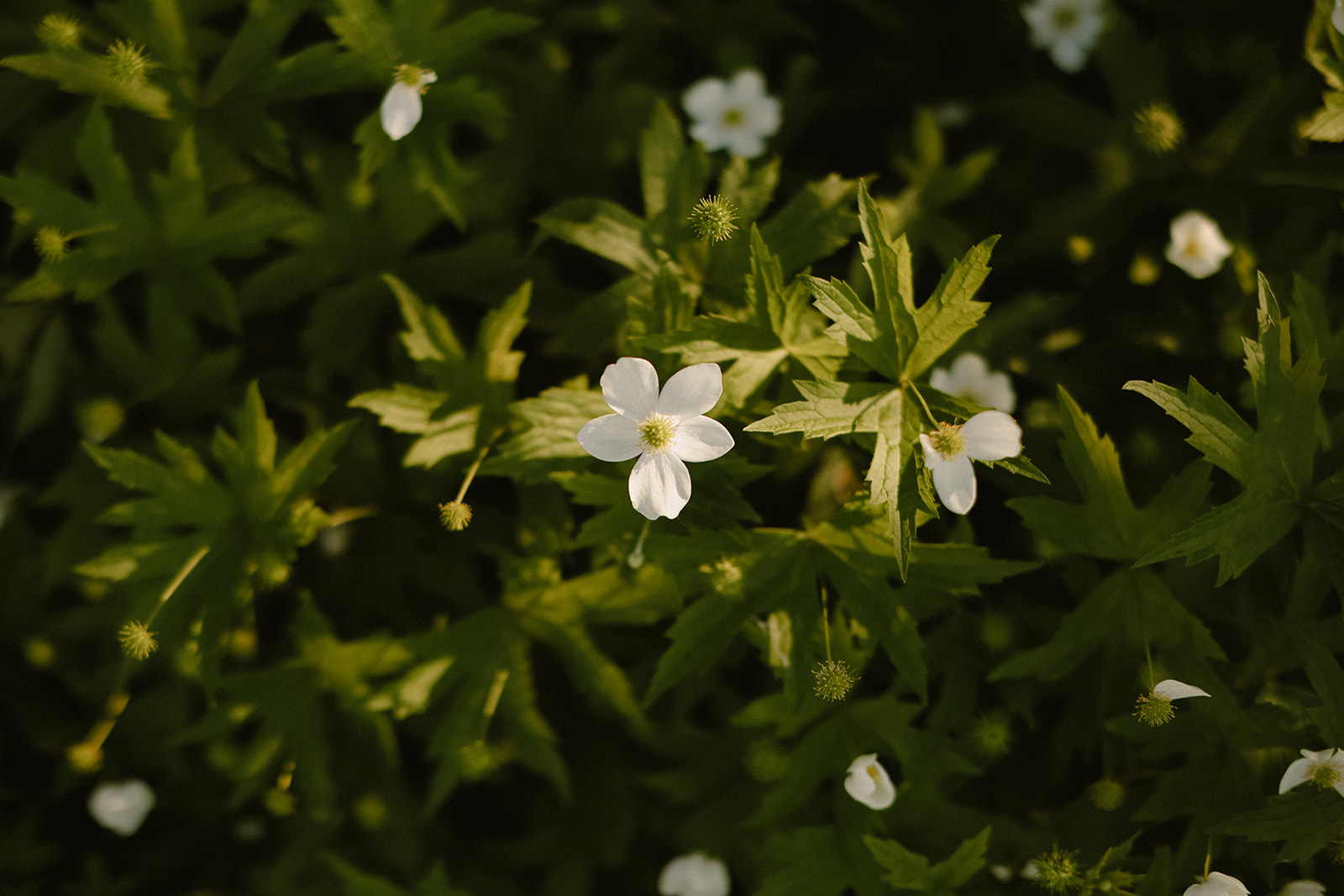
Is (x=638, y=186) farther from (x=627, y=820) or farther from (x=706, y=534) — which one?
(x=627, y=820)

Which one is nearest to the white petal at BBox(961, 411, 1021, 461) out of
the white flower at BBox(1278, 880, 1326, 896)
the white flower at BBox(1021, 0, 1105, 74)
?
the white flower at BBox(1278, 880, 1326, 896)

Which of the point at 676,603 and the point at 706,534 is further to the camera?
the point at 676,603

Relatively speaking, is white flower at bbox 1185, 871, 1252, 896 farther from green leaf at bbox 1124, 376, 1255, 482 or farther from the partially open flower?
green leaf at bbox 1124, 376, 1255, 482

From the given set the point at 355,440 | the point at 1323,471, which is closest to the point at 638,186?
the point at 355,440

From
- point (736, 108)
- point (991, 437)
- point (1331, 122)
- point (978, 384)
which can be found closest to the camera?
point (991, 437)

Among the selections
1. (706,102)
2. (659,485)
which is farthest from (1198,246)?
(659,485)

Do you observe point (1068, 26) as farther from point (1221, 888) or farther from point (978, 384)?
point (1221, 888)

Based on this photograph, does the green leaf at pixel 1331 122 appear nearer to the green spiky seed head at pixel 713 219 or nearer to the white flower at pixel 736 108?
the white flower at pixel 736 108
